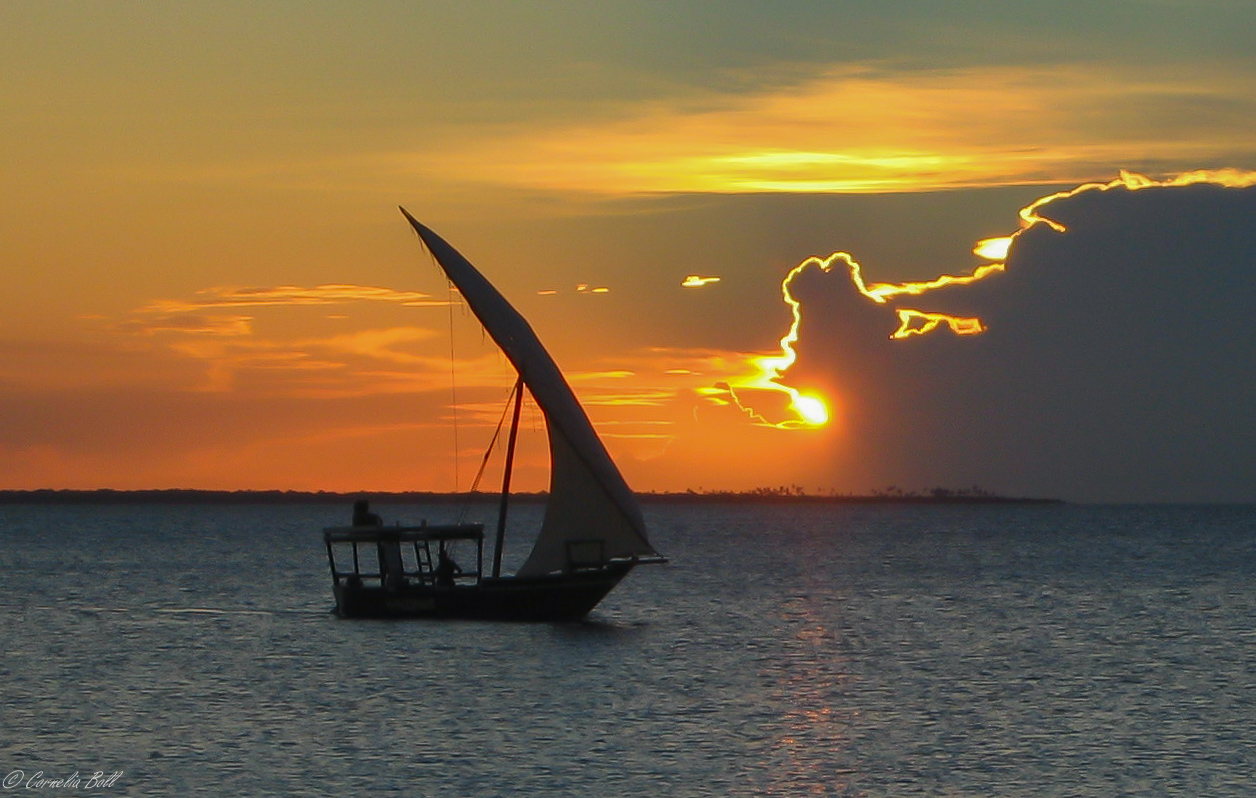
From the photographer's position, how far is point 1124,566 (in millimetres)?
135500

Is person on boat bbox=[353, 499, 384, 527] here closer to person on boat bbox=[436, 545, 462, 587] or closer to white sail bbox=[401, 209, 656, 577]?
person on boat bbox=[436, 545, 462, 587]

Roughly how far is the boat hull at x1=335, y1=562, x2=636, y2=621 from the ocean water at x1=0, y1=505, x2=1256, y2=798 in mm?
1076

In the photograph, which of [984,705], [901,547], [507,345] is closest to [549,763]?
[984,705]

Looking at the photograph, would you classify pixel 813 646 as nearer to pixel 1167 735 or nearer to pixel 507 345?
pixel 507 345

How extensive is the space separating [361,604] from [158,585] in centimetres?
4403

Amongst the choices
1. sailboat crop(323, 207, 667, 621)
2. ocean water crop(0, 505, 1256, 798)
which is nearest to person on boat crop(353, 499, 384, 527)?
sailboat crop(323, 207, 667, 621)

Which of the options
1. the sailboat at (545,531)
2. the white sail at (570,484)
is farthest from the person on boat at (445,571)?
the white sail at (570,484)

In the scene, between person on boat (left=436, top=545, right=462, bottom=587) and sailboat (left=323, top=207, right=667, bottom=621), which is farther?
person on boat (left=436, top=545, right=462, bottom=587)

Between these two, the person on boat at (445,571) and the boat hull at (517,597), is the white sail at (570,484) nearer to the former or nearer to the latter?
the boat hull at (517,597)

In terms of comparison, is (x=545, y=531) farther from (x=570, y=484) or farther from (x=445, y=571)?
(x=445, y=571)

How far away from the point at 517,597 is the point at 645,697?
11982mm

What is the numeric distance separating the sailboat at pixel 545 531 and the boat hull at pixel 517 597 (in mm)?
34

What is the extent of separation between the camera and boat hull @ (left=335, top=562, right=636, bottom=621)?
196 ft

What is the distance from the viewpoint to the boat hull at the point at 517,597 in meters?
59.8
